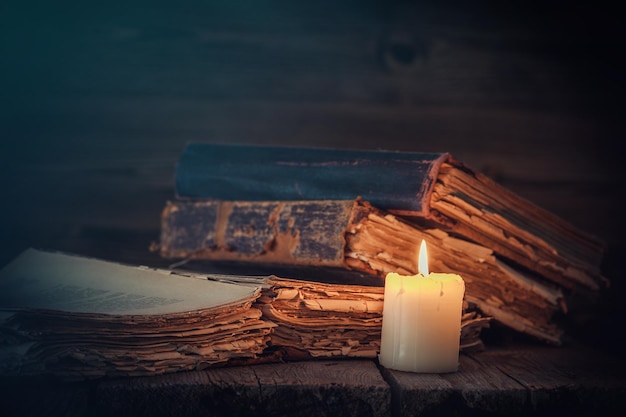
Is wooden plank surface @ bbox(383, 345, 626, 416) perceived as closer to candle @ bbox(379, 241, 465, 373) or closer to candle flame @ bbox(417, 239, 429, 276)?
candle @ bbox(379, 241, 465, 373)

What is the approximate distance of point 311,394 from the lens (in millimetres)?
897

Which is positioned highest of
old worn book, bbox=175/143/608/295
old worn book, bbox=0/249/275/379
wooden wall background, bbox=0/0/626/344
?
wooden wall background, bbox=0/0/626/344

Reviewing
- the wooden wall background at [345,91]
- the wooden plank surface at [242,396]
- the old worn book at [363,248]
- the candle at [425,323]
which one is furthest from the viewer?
the wooden wall background at [345,91]

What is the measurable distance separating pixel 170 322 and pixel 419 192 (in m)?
0.39

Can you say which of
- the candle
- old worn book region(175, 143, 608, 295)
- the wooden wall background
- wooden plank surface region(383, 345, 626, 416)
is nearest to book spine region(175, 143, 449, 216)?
old worn book region(175, 143, 608, 295)

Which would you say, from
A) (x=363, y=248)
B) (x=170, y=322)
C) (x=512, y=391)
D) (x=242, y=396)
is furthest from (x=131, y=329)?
(x=512, y=391)

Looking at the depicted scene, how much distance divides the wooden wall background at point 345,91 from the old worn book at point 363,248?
0.73 metres

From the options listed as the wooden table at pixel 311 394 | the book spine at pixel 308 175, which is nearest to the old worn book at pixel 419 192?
the book spine at pixel 308 175

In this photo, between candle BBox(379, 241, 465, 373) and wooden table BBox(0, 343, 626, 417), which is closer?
wooden table BBox(0, 343, 626, 417)

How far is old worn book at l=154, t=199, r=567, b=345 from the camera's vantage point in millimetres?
1093

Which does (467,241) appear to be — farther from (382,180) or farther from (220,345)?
(220,345)

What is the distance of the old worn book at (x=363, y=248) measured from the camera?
109 centimetres

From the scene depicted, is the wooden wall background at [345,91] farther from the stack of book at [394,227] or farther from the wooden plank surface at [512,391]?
the wooden plank surface at [512,391]

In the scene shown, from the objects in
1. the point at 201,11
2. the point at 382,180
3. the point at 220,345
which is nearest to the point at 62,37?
the point at 201,11
